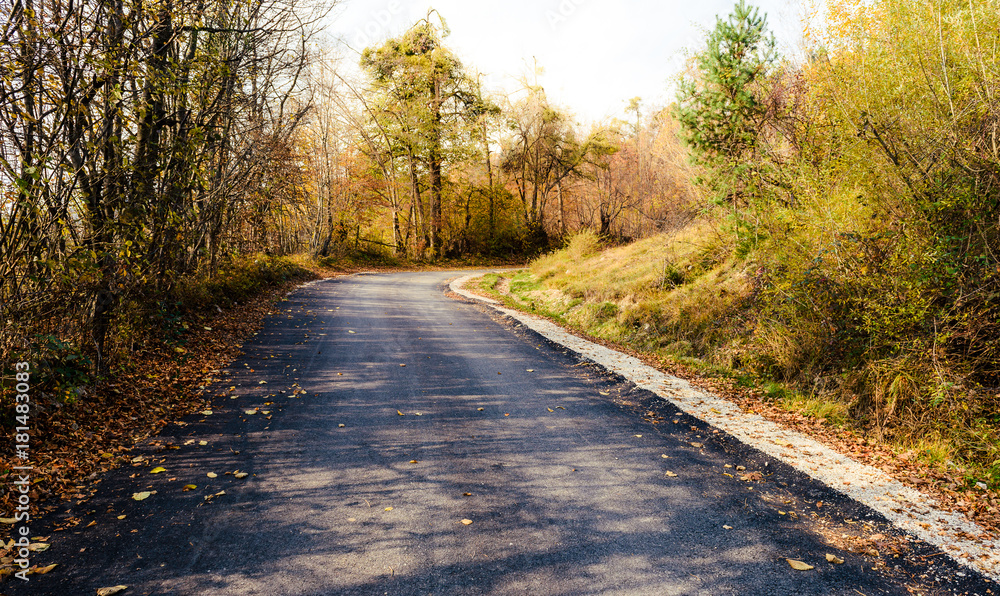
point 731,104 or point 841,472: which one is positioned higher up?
point 731,104

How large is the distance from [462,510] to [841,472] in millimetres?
3517

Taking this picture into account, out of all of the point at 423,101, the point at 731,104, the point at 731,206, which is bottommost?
the point at 731,206

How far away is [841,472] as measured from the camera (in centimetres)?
462

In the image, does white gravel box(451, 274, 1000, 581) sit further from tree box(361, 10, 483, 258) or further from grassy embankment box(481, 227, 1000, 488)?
tree box(361, 10, 483, 258)

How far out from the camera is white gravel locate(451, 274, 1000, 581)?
3.49 meters

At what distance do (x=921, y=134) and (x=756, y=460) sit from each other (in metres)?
4.08

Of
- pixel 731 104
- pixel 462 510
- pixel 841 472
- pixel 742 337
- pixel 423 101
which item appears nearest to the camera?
pixel 462 510

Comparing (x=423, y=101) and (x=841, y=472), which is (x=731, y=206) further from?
(x=423, y=101)

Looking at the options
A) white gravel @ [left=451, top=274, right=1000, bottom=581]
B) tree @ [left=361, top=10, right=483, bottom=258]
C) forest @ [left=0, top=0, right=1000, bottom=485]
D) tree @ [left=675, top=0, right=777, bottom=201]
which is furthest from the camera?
tree @ [left=361, top=10, right=483, bottom=258]

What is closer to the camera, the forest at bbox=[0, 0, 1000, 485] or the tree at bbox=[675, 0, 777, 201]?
the forest at bbox=[0, 0, 1000, 485]

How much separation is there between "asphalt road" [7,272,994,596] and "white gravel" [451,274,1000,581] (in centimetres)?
19

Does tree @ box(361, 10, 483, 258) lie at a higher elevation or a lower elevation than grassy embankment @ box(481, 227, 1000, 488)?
higher

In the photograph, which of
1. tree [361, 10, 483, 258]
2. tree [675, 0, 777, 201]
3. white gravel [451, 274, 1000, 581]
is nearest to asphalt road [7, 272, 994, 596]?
white gravel [451, 274, 1000, 581]

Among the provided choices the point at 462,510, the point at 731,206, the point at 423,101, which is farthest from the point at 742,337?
the point at 423,101
